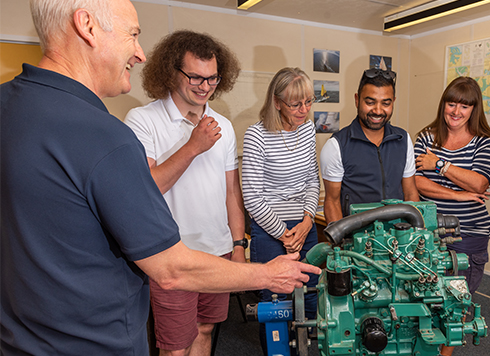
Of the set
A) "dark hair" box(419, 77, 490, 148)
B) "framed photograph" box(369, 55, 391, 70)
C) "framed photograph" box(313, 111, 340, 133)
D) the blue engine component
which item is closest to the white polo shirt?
the blue engine component

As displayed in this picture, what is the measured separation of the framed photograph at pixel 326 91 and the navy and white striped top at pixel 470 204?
213cm

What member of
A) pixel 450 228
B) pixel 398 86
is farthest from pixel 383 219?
pixel 398 86

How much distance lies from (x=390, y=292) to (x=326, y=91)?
11.0ft

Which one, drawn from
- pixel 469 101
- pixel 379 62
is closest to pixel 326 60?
→ pixel 379 62

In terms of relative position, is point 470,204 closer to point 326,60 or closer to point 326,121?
point 326,121

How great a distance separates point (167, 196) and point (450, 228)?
126 centimetres

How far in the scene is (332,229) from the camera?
3.98 feet

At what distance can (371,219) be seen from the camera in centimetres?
123

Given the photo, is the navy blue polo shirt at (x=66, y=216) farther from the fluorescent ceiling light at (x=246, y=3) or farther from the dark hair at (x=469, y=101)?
the fluorescent ceiling light at (x=246, y=3)

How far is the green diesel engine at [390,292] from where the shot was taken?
1.08 meters

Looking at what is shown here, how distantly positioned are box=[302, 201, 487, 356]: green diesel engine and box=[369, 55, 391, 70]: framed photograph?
3668mm

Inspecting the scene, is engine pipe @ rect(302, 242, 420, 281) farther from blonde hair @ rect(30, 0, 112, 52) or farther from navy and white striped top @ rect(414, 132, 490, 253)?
navy and white striped top @ rect(414, 132, 490, 253)

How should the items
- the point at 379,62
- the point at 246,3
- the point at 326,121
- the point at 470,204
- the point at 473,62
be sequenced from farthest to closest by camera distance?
the point at 379,62, the point at 326,121, the point at 473,62, the point at 246,3, the point at 470,204

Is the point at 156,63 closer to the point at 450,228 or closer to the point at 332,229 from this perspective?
the point at 332,229
